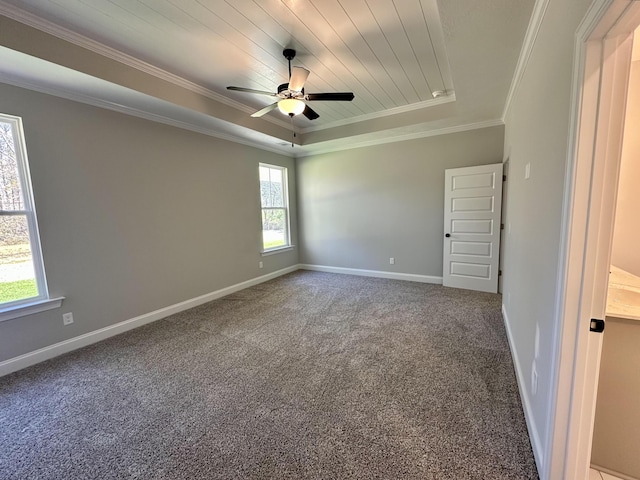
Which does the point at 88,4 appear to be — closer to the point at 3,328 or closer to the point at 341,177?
the point at 3,328

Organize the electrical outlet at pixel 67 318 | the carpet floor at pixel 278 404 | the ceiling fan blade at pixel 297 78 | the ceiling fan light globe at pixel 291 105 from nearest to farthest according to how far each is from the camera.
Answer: the carpet floor at pixel 278 404 → the ceiling fan blade at pixel 297 78 → the ceiling fan light globe at pixel 291 105 → the electrical outlet at pixel 67 318

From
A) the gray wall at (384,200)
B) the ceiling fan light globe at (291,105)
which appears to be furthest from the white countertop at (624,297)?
the gray wall at (384,200)

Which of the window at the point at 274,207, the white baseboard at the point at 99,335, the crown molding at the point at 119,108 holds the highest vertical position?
the crown molding at the point at 119,108

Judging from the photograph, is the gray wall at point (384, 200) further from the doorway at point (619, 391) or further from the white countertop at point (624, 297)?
the doorway at point (619, 391)

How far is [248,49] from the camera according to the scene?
245cm

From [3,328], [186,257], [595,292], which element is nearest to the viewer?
[595,292]

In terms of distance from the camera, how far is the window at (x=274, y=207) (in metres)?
5.15

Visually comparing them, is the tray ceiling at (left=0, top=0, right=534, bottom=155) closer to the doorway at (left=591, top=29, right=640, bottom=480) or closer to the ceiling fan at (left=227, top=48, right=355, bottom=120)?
the ceiling fan at (left=227, top=48, right=355, bottom=120)

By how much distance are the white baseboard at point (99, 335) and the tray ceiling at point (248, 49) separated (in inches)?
95.2

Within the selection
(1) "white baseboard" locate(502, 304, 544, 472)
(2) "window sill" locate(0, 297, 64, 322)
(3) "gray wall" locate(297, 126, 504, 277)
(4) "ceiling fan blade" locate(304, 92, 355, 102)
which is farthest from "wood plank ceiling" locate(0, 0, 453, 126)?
(1) "white baseboard" locate(502, 304, 544, 472)

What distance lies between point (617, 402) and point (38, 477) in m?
2.98

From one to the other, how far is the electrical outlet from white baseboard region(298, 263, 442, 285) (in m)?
3.93

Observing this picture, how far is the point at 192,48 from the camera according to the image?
94.7 inches

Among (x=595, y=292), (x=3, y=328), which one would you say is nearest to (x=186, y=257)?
(x=3, y=328)
